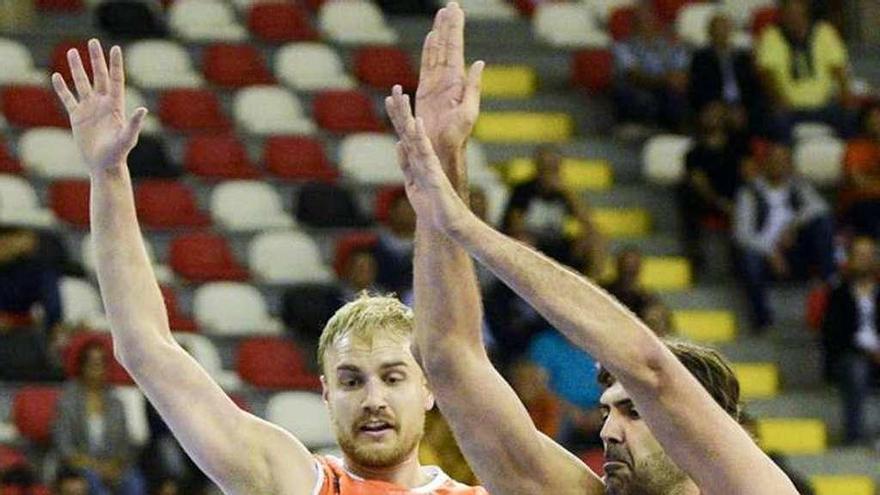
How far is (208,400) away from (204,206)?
8.70m

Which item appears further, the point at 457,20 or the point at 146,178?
the point at 146,178

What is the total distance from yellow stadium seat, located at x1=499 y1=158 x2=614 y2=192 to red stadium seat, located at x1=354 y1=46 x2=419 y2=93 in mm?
971

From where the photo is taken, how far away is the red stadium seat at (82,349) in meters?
11.5

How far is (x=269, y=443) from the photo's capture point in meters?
5.60

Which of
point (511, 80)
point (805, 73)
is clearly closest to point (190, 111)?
point (511, 80)

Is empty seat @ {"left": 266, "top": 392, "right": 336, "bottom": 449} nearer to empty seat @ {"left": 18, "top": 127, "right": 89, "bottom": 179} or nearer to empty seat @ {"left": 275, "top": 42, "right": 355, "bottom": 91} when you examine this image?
empty seat @ {"left": 18, "top": 127, "right": 89, "bottom": 179}

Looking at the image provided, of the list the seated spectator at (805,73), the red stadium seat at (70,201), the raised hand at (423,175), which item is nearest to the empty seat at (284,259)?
the red stadium seat at (70,201)

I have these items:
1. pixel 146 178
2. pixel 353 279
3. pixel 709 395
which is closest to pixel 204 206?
pixel 146 178

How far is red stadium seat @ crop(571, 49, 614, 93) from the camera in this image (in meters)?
16.4

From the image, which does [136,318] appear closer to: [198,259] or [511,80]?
[198,259]

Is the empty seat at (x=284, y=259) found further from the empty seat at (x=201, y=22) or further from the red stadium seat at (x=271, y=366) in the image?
the empty seat at (x=201, y=22)

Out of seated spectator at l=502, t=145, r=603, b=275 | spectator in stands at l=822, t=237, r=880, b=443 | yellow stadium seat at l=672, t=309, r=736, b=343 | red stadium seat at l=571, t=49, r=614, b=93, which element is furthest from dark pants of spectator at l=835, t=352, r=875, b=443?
red stadium seat at l=571, t=49, r=614, b=93

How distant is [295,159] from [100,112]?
30.1 feet

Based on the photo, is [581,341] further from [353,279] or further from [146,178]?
[146,178]
